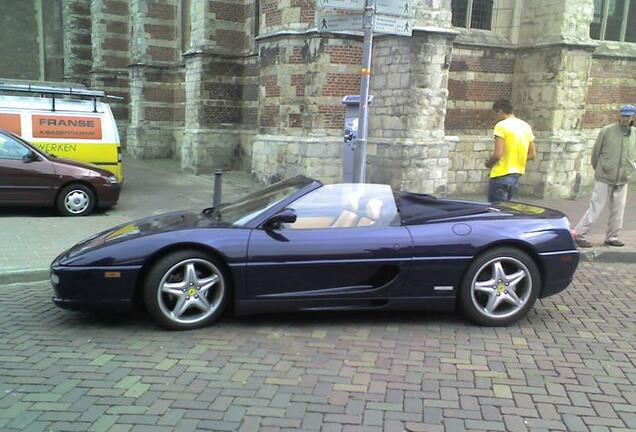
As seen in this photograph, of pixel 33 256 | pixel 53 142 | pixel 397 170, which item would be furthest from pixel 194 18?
pixel 33 256

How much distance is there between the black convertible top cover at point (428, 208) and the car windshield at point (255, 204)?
90 cm

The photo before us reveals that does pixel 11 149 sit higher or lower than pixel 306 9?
lower

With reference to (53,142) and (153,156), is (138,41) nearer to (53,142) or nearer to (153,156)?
(153,156)

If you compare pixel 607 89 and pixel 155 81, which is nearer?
pixel 607 89

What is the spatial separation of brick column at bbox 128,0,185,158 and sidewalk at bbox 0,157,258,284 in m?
3.89

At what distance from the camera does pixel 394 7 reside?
23.5ft

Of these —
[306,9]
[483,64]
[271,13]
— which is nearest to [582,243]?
[483,64]

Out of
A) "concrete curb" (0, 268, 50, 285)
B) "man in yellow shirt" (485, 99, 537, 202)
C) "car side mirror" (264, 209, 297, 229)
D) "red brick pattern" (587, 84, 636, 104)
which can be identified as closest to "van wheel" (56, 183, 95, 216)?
"concrete curb" (0, 268, 50, 285)

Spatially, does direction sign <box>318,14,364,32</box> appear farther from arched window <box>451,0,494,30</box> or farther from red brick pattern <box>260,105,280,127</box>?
arched window <box>451,0,494,30</box>

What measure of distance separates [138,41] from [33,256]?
48.8 ft

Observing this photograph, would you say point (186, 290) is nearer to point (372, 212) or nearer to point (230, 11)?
point (372, 212)

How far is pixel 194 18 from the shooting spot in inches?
647

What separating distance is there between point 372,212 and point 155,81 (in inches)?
676

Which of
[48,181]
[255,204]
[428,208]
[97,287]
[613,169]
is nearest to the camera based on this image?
[97,287]
